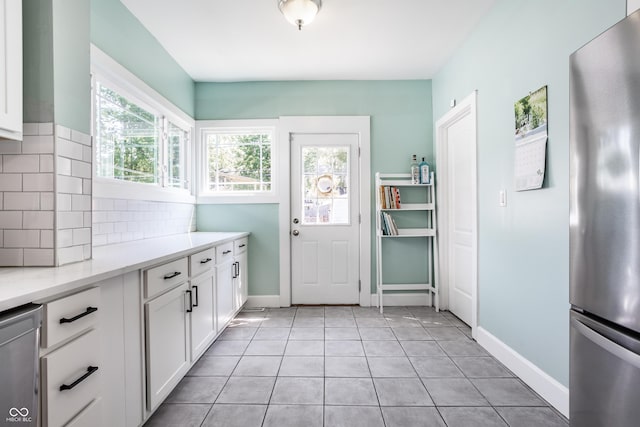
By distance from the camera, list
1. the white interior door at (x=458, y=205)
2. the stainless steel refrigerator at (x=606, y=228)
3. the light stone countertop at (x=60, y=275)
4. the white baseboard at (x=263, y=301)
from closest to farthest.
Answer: the stainless steel refrigerator at (x=606, y=228)
the light stone countertop at (x=60, y=275)
the white interior door at (x=458, y=205)
the white baseboard at (x=263, y=301)

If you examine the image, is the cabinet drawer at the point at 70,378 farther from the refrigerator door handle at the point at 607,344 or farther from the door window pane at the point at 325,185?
the door window pane at the point at 325,185

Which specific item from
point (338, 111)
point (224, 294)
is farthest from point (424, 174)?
point (224, 294)

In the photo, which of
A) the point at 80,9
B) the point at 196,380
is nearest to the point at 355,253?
the point at 196,380

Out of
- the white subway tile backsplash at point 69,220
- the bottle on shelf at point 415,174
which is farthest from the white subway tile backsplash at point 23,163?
the bottle on shelf at point 415,174

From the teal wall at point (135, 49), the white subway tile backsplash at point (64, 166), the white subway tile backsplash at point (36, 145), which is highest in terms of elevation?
the teal wall at point (135, 49)

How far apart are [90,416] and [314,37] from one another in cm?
284

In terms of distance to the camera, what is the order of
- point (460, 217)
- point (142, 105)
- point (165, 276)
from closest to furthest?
1. point (165, 276)
2. point (142, 105)
3. point (460, 217)

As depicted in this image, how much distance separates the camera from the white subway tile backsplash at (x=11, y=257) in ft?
4.66

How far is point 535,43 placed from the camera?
192cm

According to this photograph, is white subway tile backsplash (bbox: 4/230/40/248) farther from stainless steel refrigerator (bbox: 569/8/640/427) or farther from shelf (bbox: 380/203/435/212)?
shelf (bbox: 380/203/435/212)

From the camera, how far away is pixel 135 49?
2.47 meters

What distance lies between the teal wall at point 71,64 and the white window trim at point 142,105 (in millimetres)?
441

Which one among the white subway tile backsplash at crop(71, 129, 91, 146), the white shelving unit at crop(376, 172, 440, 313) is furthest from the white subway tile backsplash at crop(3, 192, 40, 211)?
the white shelving unit at crop(376, 172, 440, 313)

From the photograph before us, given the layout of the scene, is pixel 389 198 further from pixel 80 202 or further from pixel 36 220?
pixel 36 220
